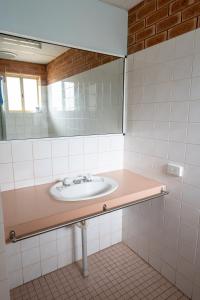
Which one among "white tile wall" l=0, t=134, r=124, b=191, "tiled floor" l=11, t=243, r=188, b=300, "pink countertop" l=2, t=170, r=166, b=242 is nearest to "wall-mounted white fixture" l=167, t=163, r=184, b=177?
"pink countertop" l=2, t=170, r=166, b=242

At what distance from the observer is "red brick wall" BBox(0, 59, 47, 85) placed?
5.06 ft

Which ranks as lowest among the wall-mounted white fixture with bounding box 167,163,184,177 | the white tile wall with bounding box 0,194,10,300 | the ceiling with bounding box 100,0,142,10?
the white tile wall with bounding box 0,194,10,300

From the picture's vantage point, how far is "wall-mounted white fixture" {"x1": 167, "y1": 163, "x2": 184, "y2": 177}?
142 cm

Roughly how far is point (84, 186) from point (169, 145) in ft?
2.47

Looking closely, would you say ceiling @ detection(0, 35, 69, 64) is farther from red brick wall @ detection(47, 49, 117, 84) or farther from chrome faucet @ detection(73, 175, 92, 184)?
chrome faucet @ detection(73, 175, 92, 184)

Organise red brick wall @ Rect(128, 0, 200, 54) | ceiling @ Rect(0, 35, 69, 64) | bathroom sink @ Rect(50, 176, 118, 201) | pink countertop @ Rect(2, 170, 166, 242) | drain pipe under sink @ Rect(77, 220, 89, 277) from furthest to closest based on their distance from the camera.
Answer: drain pipe under sink @ Rect(77, 220, 89, 277) → bathroom sink @ Rect(50, 176, 118, 201) → ceiling @ Rect(0, 35, 69, 64) → red brick wall @ Rect(128, 0, 200, 54) → pink countertop @ Rect(2, 170, 166, 242)

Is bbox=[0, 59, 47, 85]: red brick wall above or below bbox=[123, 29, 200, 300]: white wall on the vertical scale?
above

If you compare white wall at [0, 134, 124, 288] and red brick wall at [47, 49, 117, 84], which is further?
red brick wall at [47, 49, 117, 84]

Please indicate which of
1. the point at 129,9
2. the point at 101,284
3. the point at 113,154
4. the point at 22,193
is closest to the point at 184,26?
the point at 129,9

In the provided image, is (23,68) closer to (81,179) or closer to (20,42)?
(20,42)

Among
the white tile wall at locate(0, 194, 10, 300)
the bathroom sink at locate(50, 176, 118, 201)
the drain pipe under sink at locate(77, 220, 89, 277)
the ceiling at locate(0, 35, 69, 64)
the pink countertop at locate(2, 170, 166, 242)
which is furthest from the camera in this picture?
the drain pipe under sink at locate(77, 220, 89, 277)

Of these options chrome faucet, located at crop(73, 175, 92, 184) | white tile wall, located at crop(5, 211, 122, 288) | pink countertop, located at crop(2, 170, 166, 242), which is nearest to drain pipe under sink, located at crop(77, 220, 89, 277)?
white tile wall, located at crop(5, 211, 122, 288)

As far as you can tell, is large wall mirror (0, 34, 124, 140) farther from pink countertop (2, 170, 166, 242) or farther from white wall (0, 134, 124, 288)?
pink countertop (2, 170, 166, 242)

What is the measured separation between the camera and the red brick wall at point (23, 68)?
5.06 feet
